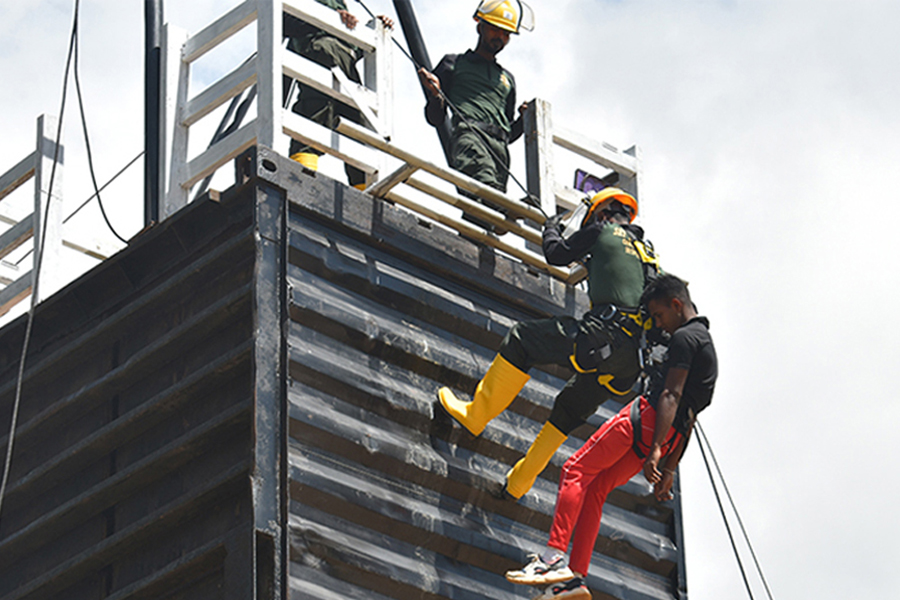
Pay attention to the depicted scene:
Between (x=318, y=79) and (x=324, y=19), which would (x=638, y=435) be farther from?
(x=324, y=19)

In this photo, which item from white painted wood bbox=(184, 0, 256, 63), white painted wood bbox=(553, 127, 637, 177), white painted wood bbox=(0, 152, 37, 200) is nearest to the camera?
white painted wood bbox=(184, 0, 256, 63)

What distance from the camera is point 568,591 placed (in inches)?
281

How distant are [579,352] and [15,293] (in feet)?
12.0

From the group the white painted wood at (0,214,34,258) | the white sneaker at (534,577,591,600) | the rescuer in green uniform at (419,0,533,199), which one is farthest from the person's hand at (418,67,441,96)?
the white sneaker at (534,577,591,600)

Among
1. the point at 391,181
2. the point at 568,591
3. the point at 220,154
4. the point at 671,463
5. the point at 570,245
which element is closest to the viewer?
the point at 568,591

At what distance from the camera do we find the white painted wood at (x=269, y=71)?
25.5ft

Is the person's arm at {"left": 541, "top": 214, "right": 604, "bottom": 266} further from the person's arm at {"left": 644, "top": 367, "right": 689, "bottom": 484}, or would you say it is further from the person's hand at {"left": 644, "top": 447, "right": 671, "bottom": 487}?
the person's hand at {"left": 644, "top": 447, "right": 671, "bottom": 487}

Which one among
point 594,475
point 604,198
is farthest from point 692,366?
point 604,198

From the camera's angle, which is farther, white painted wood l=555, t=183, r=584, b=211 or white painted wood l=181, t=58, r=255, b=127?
white painted wood l=555, t=183, r=584, b=211

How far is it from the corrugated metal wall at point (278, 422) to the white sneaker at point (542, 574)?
0.47 meters

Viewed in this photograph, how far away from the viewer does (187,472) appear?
718cm

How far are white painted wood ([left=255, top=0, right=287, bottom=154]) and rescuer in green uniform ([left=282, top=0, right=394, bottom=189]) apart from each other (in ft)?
3.81

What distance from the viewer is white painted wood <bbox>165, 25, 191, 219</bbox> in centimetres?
822

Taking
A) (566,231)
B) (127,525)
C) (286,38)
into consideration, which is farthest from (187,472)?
(286,38)
